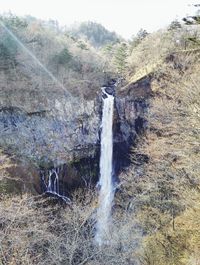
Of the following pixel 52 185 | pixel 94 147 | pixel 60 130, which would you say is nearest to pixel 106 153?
pixel 94 147

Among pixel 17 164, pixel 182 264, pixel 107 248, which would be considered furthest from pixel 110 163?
pixel 182 264

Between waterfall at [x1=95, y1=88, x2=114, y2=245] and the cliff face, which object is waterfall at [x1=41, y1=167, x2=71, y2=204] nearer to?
the cliff face

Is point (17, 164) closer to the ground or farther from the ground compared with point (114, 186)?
farther from the ground

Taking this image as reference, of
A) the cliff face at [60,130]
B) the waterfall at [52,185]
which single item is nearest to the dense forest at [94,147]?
the cliff face at [60,130]

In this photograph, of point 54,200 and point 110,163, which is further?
point 110,163

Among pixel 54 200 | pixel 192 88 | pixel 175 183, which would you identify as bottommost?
pixel 54 200

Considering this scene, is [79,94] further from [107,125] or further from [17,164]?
[17,164]
